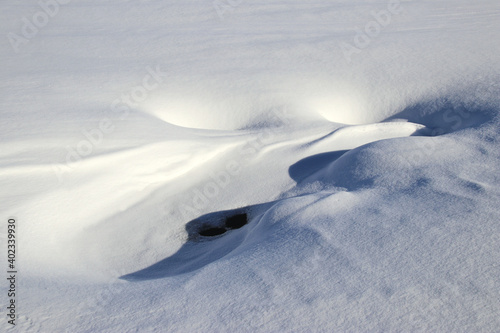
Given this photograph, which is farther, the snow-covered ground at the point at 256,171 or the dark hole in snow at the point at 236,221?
the dark hole in snow at the point at 236,221

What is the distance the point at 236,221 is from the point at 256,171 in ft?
1.10

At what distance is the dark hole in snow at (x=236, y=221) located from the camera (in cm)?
213

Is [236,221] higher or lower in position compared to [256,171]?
lower

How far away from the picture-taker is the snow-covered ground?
1.36 m

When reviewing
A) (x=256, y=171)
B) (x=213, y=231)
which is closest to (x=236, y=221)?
(x=213, y=231)

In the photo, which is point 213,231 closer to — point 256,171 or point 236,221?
point 236,221

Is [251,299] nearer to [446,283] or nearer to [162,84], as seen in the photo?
[446,283]

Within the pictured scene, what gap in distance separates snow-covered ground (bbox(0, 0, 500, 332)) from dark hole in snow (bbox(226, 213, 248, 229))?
4 centimetres

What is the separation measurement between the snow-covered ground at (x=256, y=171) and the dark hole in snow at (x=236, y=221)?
0.04 m

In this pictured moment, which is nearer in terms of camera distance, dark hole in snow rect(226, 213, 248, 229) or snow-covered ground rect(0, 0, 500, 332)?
snow-covered ground rect(0, 0, 500, 332)

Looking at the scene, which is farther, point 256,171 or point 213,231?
point 256,171

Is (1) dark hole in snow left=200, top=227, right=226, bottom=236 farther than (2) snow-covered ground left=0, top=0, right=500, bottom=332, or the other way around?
(1) dark hole in snow left=200, top=227, right=226, bottom=236

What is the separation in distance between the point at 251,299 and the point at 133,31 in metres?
3.32

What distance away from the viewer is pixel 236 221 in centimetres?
215
